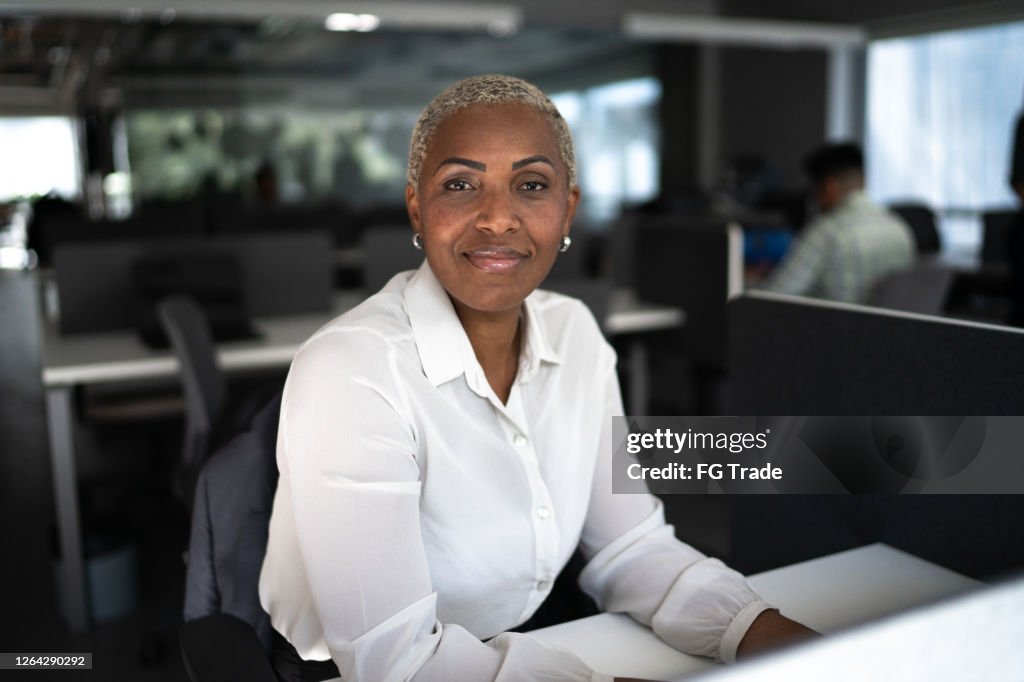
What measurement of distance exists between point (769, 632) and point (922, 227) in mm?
4697

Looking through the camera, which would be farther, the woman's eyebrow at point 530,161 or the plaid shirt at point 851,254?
the plaid shirt at point 851,254

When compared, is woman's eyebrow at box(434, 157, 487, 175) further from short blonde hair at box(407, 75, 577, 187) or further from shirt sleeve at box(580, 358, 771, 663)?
shirt sleeve at box(580, 358, 771, 663)

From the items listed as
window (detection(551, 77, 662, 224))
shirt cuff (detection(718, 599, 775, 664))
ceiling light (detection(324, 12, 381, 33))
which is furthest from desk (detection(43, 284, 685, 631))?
window (detection(551, 77, 662, 224))

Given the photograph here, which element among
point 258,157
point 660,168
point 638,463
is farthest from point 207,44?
point 638,463

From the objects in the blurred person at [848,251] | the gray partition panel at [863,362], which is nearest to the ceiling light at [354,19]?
the blurred person at [848,251]

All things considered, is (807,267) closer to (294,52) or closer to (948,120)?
(948,120)

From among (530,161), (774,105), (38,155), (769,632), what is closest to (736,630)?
(769,632)

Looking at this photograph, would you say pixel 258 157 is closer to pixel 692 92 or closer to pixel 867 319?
pixel 692 92

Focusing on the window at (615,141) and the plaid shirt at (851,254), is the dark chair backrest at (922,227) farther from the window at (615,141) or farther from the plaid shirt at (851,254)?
the window at (615,141)

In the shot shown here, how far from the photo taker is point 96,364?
2535 mm

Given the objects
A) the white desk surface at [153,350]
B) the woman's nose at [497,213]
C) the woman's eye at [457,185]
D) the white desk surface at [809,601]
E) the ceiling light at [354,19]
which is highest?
the ceiling light at [354,19]

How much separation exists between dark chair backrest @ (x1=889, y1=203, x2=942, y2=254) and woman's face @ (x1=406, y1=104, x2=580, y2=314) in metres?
4.62

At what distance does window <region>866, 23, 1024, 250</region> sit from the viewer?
628 centimetres

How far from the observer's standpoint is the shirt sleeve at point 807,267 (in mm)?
3148
